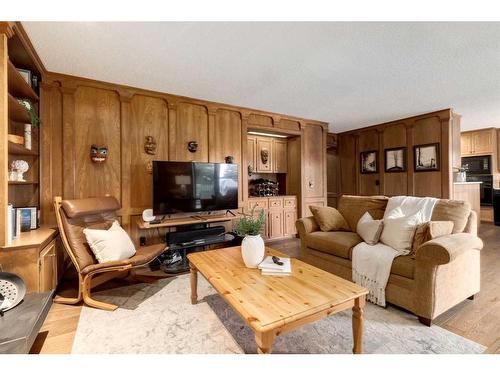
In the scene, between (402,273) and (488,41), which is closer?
(402,273)

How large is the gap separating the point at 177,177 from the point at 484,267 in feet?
13.7

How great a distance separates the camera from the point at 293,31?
2031mm

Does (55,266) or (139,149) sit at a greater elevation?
(139,149)

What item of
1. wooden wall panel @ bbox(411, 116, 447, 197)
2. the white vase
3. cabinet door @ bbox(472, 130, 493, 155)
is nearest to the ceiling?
wooden wall panel @ bbox(411, 116, 447, 197)

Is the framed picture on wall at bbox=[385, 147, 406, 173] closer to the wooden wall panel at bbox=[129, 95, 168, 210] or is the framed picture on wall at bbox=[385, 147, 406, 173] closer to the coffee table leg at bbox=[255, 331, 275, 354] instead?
the wooden wall panel at bbox=[129, 95, 168, 210]

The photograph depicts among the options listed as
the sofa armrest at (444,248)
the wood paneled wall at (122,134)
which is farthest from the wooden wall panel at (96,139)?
the sofa armrest at (444,248)

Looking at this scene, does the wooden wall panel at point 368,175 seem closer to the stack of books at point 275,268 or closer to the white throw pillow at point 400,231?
the white throw pillow at point 400,231

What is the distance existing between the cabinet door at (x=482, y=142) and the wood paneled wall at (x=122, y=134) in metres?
6.00

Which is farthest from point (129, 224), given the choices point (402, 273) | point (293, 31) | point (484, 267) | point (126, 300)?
point (484, 267)

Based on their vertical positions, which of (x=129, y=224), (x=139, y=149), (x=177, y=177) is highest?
(x=139, y=149)

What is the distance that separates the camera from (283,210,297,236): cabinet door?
15.7 feet

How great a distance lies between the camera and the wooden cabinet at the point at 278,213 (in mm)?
4469
